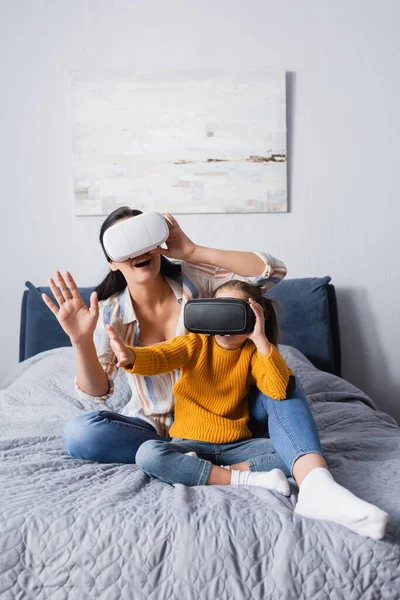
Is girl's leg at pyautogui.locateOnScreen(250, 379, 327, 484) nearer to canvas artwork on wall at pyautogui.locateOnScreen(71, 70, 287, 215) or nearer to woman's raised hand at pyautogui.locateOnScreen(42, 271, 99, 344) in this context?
woman's raised hand at pyautogui.locateOnScreen(42, 271, 99, 344)

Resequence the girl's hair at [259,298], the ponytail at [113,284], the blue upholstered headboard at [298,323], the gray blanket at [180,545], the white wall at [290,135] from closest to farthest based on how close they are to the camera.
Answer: the gray blanket at [180,545] < the girl's hair at [259,298] < the ponytail at [113,284] < the blue upholstered headboard at [298,323] < the white wall at [290,135]

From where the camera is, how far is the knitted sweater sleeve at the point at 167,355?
134cm

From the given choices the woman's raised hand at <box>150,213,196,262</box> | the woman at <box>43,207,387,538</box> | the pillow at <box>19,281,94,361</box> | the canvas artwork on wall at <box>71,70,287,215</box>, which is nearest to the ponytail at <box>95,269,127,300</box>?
the woman at <box>43,207,387,538</box>

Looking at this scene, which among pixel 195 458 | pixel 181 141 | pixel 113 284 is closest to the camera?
pixel 195 458

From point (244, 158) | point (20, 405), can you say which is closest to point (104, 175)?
point (244, 158)

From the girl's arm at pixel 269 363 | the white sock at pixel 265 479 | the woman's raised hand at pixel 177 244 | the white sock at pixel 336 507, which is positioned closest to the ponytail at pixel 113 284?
the woman's raised hand at pixel 177 244

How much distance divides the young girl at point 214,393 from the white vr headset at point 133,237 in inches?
7.7

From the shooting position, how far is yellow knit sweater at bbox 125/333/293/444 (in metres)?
1.38

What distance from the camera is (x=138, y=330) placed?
5.07ft

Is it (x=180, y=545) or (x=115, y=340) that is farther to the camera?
(x=115, y=340)

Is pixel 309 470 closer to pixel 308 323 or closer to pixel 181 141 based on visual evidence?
pixel 308 323

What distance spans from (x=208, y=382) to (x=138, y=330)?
0.23m

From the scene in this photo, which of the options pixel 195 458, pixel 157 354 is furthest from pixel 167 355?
pixel 195 458

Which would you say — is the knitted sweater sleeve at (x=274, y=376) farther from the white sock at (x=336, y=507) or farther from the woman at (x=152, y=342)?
the white sock at (x=336, y=507)
